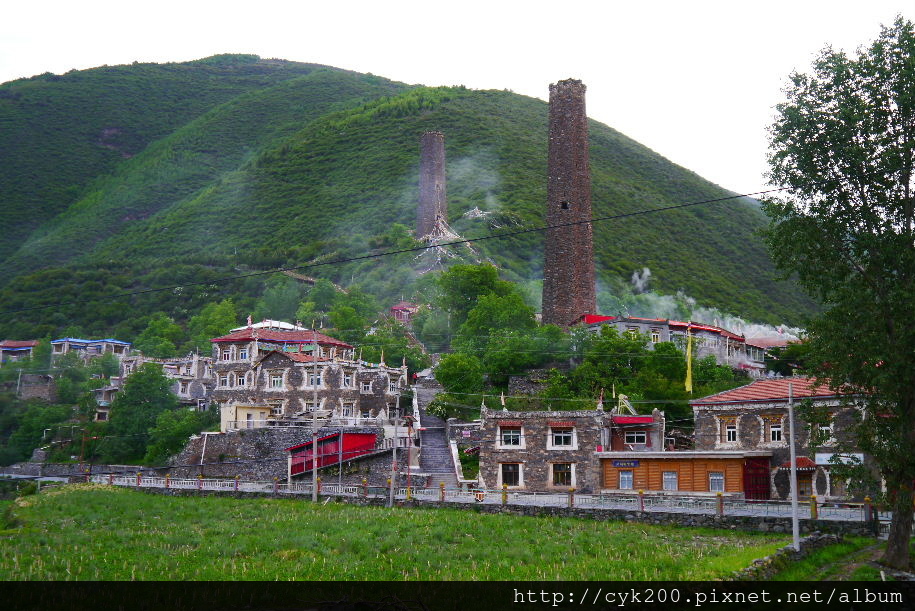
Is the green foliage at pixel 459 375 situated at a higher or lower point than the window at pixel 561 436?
higher

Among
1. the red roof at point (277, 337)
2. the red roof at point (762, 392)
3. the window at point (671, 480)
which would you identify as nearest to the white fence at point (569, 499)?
the window at point (671, 480)

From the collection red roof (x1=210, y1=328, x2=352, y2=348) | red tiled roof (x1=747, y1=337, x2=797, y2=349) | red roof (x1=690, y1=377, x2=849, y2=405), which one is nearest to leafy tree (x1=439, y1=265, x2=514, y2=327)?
red roof (x1=210, y1=328, x2=352, y2=348)

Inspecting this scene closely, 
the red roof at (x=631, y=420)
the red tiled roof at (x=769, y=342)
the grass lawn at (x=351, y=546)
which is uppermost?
the red tiled roof at (x=769, y=342)

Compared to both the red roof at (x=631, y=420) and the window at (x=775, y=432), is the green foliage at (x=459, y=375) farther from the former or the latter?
the window at (x=775, y=432)

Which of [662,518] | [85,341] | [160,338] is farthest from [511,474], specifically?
[85,341]

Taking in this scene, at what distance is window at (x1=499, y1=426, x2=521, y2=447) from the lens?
1506 inches

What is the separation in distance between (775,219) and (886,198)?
2630mm

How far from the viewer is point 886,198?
2255cm

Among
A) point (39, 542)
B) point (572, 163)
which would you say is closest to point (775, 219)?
point (39, 542)

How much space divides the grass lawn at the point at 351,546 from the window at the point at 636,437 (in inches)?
440

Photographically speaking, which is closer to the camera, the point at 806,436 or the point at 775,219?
the point at 775,219

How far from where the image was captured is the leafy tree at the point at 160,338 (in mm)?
76094

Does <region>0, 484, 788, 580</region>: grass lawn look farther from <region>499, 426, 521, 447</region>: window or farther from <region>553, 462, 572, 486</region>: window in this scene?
<region>553, 462, 572, 486</region>: window
